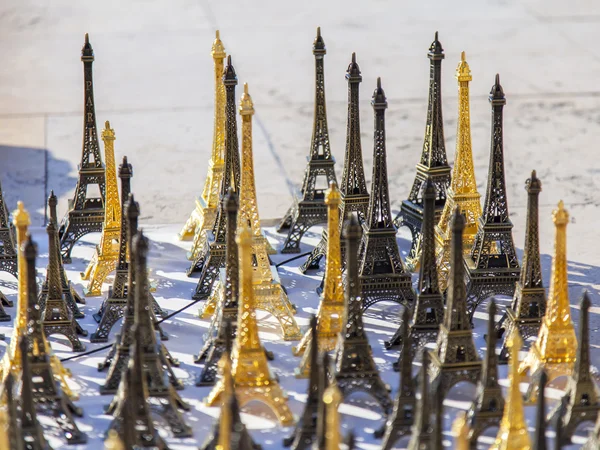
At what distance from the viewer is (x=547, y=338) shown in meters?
27.6

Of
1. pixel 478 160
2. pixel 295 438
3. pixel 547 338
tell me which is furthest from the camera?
pixel 478 160

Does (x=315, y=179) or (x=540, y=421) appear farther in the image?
(x=315, y=179)

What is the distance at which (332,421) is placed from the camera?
2112 cm

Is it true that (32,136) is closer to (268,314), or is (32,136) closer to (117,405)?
(268,314)

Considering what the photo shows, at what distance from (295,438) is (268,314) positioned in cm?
593

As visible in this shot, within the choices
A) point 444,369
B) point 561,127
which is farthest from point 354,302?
point 561,127

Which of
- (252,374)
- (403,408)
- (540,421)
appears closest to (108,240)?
(252,374)

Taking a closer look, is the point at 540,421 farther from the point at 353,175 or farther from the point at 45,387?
the point at 353,175

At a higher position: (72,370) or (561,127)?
(561,127)

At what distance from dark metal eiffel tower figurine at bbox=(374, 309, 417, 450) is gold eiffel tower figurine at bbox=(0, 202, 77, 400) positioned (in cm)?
558

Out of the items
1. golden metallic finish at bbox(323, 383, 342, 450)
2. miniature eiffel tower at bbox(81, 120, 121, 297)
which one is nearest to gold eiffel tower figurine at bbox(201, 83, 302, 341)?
miniature eiffel tower at bbox(81, 120, 121, 297)

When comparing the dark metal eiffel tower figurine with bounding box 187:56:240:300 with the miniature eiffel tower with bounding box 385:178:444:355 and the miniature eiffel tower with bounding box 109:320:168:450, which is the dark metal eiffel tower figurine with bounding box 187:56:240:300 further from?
the miniature eiffel tower with bounding box 109:320:168:450

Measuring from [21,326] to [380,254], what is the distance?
700cm

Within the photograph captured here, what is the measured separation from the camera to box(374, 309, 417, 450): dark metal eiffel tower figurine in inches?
982
